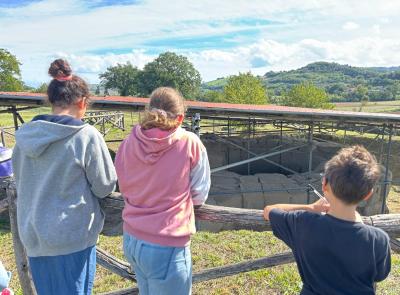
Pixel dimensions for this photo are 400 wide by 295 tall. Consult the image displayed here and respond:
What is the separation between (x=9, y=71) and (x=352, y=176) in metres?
53.2

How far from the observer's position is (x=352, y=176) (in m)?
1.65

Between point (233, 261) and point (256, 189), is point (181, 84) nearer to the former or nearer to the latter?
point (256, 189)

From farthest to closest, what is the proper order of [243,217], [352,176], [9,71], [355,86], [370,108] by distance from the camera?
1. [355,86]
2. [370,108]
3. [9,71]
4. [243,217]
5. [352,176]

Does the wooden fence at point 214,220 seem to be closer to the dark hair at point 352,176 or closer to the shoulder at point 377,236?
the shoulder at point 377,236

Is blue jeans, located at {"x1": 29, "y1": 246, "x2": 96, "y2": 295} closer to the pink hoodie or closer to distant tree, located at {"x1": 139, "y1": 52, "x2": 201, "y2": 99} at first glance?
the pink hoodie

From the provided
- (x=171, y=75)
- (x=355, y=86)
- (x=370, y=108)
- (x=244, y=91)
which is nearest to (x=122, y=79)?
(x=171, y=75)

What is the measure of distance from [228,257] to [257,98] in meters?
30.8

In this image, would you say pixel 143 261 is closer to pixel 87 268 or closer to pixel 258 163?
pixel 87 268

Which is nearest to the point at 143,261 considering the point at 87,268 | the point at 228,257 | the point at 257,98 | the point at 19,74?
the point at 87,268

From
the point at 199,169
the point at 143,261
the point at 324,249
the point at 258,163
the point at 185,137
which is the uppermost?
the point at 185,137

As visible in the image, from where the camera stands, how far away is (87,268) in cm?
223

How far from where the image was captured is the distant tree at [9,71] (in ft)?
152

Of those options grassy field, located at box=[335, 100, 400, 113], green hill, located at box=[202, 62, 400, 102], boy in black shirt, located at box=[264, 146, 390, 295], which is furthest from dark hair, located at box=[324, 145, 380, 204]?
green hill, located at box=[202, 62, 400, 102]

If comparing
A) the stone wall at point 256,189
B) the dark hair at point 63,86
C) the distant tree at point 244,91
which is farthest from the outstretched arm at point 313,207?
the distant tree at point 244,91
